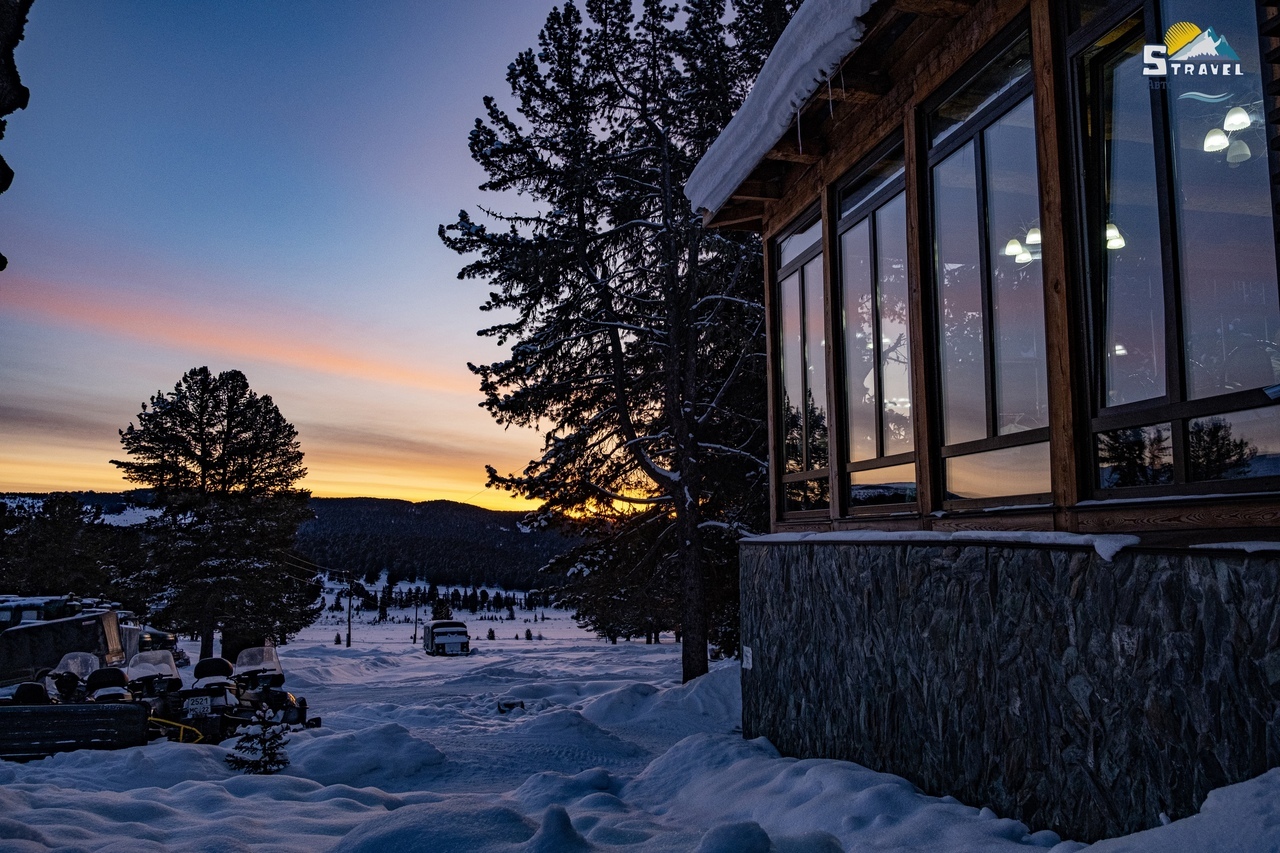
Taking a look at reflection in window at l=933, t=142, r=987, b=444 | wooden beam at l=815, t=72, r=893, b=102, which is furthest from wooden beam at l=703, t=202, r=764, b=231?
reflection in window at l=933, t=142, r=987, b=444

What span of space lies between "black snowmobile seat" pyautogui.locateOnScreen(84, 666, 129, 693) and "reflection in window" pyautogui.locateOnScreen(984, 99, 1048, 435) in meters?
9.66

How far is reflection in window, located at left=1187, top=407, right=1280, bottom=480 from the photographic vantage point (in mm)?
3367

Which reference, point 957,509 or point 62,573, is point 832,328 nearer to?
point 957,509

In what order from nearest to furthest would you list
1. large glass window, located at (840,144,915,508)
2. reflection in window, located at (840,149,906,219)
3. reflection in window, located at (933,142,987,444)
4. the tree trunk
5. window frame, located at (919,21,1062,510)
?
window frame, located at (919,21,1062,510), reflection in window, located at (933,142,987,444), large glass window, located at (840,144,915,508), reflection in window, located at (840,149,906,219), the tree trunk

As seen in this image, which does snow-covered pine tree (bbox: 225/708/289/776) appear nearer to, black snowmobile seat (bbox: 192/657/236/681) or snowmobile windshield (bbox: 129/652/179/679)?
black snowmobile seat (bbox: 192/657/236/681)

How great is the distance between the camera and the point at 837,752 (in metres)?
6.54

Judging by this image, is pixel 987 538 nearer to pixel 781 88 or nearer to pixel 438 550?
pixel 781 88

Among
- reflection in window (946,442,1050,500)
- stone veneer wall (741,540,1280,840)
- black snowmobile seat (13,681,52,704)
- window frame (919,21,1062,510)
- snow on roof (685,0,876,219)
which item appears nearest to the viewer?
stone veneer wall (741,540,1280,840)

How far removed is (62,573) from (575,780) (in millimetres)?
45775

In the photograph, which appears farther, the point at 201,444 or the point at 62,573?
the point at 62,573

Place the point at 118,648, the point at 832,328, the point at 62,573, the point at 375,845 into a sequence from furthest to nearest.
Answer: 1. the point at 62,573
2. the point at 118,648
3. the point at 832,328
4. the point at 375,845

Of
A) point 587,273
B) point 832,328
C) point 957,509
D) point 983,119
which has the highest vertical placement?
point 587,273

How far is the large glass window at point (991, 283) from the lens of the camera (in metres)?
4.91

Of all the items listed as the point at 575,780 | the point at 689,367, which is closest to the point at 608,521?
the point at 689,367
